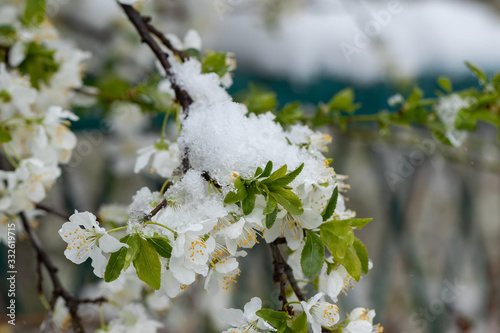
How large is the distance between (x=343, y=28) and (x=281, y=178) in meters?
1.50

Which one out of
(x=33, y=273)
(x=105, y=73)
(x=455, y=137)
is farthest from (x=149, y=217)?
(x=33, y=273)

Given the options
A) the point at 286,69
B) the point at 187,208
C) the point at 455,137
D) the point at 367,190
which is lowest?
the point at 367,190

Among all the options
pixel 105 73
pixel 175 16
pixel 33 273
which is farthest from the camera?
pixel 33 273

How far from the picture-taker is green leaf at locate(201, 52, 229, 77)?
64cm

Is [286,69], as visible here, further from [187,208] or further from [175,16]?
[187,208]

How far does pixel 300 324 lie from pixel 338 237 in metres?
0.09

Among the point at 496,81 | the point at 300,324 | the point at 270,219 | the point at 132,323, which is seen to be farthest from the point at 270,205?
the point at 496,81

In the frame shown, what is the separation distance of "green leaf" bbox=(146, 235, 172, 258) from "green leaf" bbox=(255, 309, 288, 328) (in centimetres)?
11

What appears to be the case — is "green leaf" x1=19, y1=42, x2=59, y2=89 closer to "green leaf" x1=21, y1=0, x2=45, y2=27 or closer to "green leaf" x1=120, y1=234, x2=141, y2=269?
"green leaf" x1=21, y1=0, x2=45, y2=27

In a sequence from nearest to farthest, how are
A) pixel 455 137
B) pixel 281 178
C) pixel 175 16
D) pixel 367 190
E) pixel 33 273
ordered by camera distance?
1. pixel 281 178
2. pixel 455 137
3. pixel 175 16
4. pixel 33 273
5. pixel 367 190

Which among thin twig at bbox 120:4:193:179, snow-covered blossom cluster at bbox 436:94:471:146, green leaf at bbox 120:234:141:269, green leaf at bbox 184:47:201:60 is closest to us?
green leaf at bbox 120:234:141:269

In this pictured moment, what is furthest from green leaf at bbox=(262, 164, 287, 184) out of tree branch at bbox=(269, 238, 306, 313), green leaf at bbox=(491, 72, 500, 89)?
green leaf at bbox=(491, 72, 500, 89)

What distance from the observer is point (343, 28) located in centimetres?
181

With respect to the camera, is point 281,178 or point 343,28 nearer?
point 281,178
